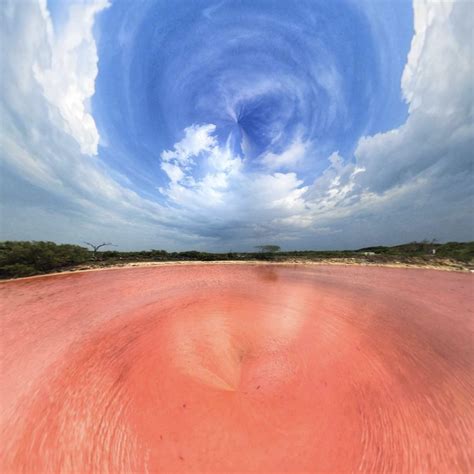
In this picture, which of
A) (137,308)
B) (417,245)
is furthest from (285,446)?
(417,245)

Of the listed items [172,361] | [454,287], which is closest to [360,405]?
[172,361]

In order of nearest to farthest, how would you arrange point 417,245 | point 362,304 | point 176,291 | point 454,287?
point 362,304 → point 176,291 → point 454,287 → point 417,245

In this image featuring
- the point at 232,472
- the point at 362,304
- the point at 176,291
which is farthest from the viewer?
the point at 176,291

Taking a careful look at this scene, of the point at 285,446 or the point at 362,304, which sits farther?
the point at 362,304

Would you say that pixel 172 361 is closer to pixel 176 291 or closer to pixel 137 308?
pixel 137 308

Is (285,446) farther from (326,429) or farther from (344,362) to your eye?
(344,362)

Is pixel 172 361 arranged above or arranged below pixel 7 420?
above

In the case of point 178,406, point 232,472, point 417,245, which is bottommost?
point 232,472
